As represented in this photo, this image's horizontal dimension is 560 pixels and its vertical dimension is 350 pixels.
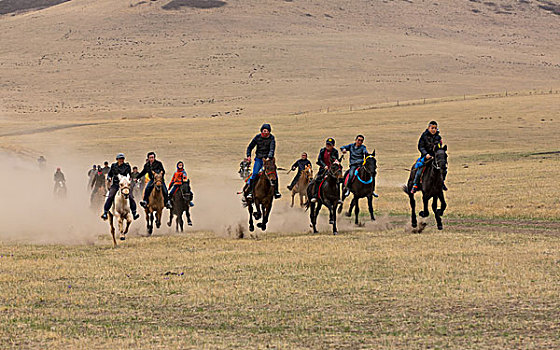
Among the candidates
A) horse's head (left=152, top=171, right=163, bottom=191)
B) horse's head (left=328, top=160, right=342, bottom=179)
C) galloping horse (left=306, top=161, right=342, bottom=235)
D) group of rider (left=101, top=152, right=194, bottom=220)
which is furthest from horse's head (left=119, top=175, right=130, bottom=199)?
horse's head (left=328, top=160, right=342, bottom=179)

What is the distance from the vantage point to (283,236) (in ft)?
64.5

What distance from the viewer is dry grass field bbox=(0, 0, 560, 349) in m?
9.49

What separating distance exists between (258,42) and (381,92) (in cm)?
5190

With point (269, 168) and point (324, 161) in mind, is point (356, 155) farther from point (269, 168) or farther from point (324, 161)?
point (269, 168)

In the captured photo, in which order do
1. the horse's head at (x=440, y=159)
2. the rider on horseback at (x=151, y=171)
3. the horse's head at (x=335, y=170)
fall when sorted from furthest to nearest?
the rider on horseback at (x=151, y=171) < the horse's head at (x=335, y=170) < the horse's head at (x=440, y=159)

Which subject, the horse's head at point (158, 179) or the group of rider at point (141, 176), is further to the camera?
the horse's head at point (158, 179)

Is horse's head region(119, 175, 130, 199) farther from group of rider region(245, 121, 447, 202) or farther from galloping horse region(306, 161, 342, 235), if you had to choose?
galloping horse region(306, 161, 342, 235)

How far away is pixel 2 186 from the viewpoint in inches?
1495

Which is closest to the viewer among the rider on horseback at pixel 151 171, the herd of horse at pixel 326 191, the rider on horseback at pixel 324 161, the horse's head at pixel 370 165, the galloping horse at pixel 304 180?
the herd of horse at pixel 326 191

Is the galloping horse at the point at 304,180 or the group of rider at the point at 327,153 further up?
the group of rider at the point at 327,153

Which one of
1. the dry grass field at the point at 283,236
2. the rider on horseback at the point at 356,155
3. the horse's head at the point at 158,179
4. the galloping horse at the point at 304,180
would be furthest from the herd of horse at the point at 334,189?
the galloping horse at the point at 304,180

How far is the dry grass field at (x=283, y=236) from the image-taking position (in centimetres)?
949

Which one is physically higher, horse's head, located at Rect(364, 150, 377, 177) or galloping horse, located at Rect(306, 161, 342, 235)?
horse's head, located at Rect(364, 150, 377, 177)

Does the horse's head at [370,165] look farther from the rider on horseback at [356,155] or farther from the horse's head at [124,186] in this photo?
the horse's head at [124,186]
